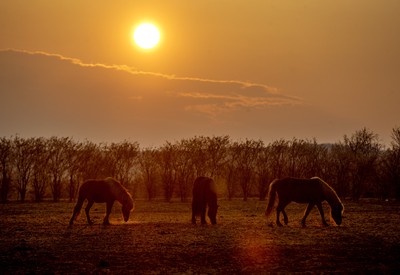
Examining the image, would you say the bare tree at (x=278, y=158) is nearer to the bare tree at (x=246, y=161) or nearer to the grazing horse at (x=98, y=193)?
the bare tree at (x=246, y=161)

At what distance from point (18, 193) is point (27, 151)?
592 cm

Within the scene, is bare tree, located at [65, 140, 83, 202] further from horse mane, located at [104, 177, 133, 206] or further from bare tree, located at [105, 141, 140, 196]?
horse mane, located at [104, 177, 133, 206]

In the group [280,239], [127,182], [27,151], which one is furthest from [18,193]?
[280,239]

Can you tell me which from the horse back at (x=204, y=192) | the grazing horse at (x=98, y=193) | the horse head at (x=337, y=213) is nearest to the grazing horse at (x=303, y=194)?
the horse head at (x=337, y=213)

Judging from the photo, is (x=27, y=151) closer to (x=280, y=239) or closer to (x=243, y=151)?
(x=243, y=151)

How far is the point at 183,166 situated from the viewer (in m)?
66.8

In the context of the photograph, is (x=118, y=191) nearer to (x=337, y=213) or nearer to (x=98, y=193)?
(x=98, y=193)

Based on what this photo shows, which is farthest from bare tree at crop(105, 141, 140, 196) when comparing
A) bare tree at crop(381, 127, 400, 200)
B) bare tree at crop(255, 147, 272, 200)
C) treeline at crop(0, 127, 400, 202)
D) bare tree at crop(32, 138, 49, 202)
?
bare tree at crop(381, 127, 400, 200)

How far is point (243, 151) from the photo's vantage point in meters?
71.2

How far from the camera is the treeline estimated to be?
60281 millimetres

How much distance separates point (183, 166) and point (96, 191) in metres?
44.4

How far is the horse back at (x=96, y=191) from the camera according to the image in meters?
22.4

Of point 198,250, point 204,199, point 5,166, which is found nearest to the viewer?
point 198,250

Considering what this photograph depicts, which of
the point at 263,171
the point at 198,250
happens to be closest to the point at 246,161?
the point at 263,171
